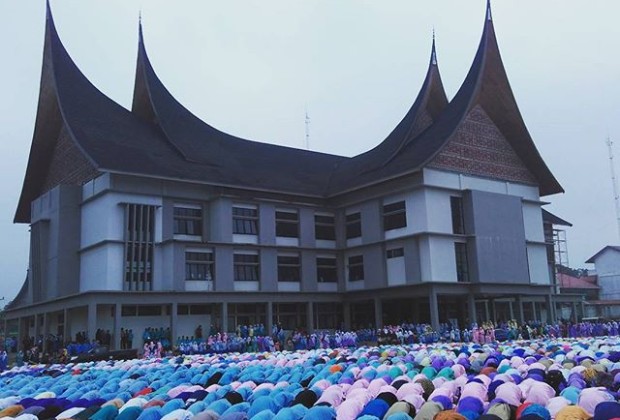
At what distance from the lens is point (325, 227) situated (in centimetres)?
3694

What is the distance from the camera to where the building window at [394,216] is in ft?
109

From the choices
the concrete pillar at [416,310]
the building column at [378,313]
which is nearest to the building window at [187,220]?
the building column at [378,313]

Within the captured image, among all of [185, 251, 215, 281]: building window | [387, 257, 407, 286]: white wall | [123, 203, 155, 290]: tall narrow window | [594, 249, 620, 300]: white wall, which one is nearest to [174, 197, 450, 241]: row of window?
[185, 251, 215, 281]: building window

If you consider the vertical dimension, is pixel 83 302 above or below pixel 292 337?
above

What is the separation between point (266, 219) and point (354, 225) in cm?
531

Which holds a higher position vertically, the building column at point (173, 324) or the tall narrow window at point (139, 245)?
the tall narrow window at point (139, 245)

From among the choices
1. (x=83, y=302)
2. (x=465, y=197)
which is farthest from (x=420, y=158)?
(x=83, y=302)

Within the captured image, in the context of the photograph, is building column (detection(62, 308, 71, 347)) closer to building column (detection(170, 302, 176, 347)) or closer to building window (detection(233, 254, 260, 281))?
building column (detection(170, 302, 176, 347))

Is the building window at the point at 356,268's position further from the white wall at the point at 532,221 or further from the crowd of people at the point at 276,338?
the white wall at the point at 532,221

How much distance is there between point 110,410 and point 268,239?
84.1 feet

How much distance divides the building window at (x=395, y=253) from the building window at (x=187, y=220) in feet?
32.4

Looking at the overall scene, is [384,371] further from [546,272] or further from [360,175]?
[546,272]

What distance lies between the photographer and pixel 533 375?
948 centimetres

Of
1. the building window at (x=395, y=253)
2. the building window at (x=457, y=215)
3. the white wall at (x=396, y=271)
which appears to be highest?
the building window at (x=457, y=215)
